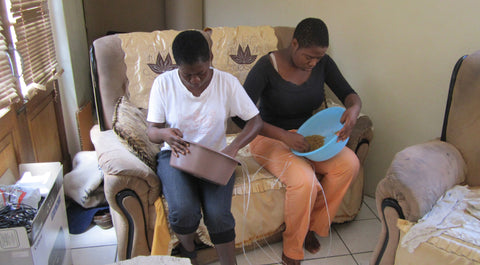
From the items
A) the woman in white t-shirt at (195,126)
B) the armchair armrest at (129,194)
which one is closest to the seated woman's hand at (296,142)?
the woman in white t-shirt at (195,126)

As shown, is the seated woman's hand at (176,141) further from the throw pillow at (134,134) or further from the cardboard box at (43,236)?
the cardboard box at (43,236)

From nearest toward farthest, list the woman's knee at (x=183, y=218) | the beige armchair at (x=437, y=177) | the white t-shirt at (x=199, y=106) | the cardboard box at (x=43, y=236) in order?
the cardboard box at (x=43, y=236) → the beige armchair at (x=437, y=177) → the woman's knee at (x=183, y=218) → the white t-shirt at (x=199, y=106)

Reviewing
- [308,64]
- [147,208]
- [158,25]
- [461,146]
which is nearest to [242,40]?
[308,64]

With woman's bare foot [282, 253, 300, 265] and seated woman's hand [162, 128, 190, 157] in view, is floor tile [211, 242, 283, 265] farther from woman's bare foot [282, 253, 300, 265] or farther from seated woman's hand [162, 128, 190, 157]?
seated woman's hand [162, 128, 190, 157]

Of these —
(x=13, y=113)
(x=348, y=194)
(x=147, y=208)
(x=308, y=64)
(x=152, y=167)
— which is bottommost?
(x=348, y=194)

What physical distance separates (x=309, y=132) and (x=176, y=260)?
1.05 metres

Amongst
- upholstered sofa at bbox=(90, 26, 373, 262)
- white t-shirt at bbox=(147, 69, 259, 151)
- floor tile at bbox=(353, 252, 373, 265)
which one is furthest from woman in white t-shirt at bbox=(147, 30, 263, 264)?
floor tile at bbox=(353, 252, 373, 265)

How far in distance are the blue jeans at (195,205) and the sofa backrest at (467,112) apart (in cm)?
113

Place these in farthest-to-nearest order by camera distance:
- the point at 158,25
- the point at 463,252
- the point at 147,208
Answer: the point at 158,25 → the point at 147,208 → the point at 463,252

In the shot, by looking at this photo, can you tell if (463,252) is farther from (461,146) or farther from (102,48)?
(102,48)

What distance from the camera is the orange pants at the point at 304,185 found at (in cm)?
163

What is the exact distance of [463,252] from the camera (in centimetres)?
121

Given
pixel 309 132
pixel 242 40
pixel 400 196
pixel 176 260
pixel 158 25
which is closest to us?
pixel 176 260

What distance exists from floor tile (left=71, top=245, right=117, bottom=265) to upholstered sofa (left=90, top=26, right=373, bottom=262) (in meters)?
0.26
